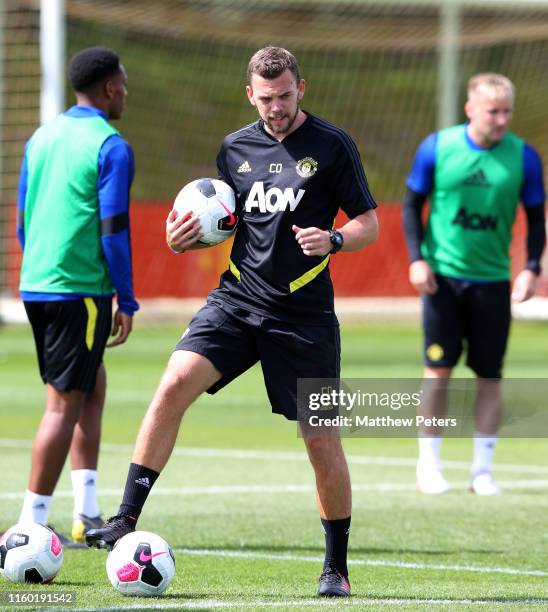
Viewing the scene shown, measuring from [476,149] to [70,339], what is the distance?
145 inches

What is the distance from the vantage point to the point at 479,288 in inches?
387

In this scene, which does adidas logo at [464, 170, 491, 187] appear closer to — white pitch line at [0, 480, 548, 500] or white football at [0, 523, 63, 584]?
white pitch line at [0, 480, 548, 500]

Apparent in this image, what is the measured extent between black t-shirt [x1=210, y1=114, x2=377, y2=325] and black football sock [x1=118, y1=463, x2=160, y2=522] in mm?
861

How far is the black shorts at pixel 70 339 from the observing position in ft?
24.3

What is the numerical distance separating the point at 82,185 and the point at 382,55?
3074cm

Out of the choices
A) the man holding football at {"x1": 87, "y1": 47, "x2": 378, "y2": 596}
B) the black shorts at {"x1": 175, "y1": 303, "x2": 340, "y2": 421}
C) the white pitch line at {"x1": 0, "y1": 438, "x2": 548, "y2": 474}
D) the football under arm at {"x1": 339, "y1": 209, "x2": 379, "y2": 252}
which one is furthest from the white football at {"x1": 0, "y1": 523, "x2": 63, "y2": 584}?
the white pitch line at {"x1": 0, "y1": 438, "x2": 548, "y2": 474}

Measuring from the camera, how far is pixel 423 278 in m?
9.74

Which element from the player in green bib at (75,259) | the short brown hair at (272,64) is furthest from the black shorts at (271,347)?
the player in green bib at (75,259)

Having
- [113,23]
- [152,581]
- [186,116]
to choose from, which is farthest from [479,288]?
[186,116]

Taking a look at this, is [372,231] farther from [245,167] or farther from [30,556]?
[30,556]

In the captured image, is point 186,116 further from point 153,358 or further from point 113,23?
point 153,358

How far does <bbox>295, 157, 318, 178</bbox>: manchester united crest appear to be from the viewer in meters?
6.29

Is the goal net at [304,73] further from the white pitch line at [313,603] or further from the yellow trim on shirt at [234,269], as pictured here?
the white pitch line at [313,603]

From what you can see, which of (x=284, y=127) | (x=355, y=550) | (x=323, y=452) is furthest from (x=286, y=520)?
(x=284, y=127)
